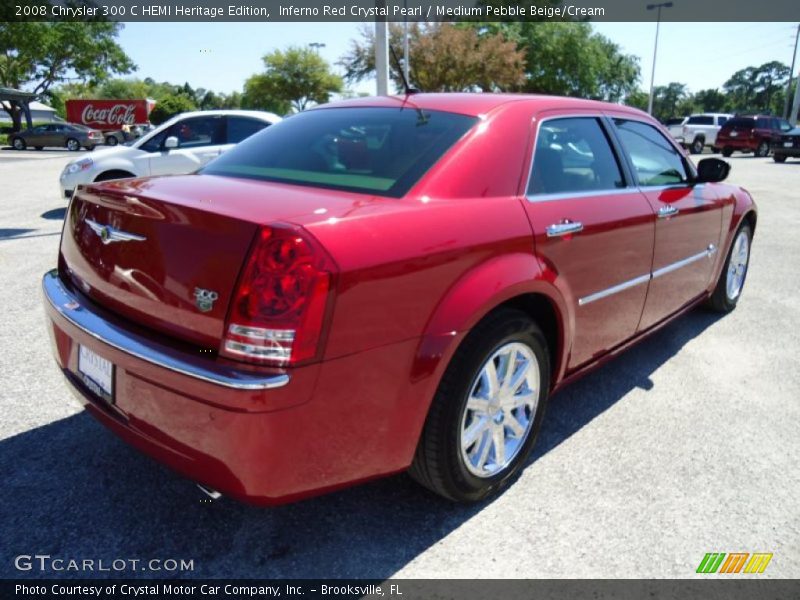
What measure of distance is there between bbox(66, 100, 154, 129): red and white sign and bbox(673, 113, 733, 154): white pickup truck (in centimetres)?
3526

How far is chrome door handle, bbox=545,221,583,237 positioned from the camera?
8.31 ft

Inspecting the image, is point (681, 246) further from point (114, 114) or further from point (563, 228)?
point (114, 114)

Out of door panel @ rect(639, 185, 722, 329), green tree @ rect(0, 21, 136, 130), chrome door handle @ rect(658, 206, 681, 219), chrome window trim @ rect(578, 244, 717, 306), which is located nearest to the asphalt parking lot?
door panel @ rect(639, 185, 722, 329)

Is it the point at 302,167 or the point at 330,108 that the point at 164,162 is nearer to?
the point at 330,108

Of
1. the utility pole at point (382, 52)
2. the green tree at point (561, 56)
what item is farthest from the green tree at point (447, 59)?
the utility pole at point (382, 52)

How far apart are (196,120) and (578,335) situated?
830 cm

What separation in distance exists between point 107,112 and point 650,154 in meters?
46.9

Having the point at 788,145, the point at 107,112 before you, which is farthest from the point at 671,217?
the point at 107,112

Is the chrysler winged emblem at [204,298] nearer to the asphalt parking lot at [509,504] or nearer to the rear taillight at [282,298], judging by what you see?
the rear taillight at [282,298]

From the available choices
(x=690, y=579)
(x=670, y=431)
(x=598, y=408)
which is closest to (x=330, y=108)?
(x=598, y=408)

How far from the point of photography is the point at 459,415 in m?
2.22

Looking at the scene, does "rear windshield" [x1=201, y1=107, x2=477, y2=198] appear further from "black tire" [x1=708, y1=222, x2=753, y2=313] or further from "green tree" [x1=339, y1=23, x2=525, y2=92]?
"green tree" [x1=339, y1=23, x2=525, y2=92]

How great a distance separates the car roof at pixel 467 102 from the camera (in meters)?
2.71

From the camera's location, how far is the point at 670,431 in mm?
3098
